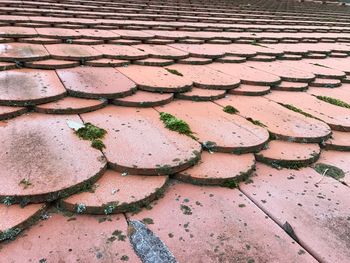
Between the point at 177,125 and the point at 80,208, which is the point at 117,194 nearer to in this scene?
the point at 80,208

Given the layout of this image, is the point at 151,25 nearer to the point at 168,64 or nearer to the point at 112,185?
the point at 168,64

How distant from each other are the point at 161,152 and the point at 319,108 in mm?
1008

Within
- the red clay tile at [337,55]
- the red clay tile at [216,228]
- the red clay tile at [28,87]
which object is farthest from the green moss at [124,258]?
the red clay tile at [337,55]

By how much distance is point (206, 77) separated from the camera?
72.2 inches

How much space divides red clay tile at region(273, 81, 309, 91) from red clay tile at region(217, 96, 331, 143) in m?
0.27

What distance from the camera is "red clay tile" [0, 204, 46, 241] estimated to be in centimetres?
77

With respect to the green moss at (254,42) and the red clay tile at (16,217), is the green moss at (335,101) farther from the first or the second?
the red clay tile at (16,217)

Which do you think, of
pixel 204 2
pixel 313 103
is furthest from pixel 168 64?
pixel 204 2

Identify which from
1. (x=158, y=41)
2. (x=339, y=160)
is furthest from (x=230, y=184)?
(x=158, y=41)

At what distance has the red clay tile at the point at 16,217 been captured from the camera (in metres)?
0.77

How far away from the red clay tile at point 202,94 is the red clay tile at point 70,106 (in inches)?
15.8

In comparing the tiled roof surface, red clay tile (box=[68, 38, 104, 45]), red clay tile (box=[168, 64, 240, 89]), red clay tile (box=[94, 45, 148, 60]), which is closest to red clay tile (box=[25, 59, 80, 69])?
the tiled roof surface

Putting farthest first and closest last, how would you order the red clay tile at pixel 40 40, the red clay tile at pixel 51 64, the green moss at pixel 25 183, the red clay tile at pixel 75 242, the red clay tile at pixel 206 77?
the red clay tile at pixel 40 40 → the red clay tile at pixel 206 77 → the red clay tile at pixel 51 64 → the green moss at pixel 25 183 → the red clay tile at pixel 75 242

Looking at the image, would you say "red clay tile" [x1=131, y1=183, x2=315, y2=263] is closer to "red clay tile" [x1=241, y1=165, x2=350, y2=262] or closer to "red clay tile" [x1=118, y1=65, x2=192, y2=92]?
"red clay tile" [x1=241, y1=165, x2=350, y2=262]
